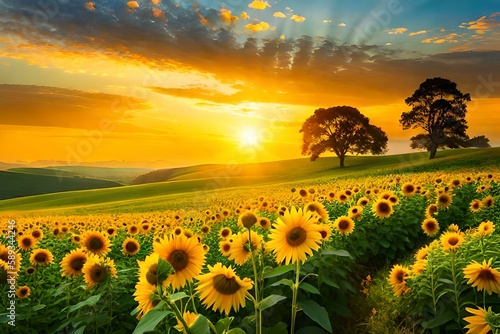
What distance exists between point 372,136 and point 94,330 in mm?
40956

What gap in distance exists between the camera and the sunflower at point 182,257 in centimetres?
289

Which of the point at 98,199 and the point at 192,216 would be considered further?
the point at 98,199

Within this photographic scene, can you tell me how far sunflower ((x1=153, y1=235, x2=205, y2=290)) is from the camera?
2889mm

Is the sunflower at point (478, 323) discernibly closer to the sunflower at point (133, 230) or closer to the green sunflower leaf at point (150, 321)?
the green sunflower leaf at point (150, 321)

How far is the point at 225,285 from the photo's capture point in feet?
9.21

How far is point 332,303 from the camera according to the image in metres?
5.46

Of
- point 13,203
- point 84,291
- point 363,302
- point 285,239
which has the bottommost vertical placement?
point 13,203

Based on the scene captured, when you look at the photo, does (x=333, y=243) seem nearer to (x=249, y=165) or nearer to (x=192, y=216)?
(x=192, y=216)

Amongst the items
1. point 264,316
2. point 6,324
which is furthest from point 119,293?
point 264,316

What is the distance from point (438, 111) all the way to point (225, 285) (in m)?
39.3

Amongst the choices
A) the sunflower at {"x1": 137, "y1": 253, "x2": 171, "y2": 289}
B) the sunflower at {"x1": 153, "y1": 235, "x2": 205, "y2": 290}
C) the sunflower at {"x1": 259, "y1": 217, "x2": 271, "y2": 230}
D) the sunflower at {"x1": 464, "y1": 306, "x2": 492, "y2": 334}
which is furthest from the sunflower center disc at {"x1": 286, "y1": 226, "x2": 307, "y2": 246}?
the sunflower at {"x1": 259, "y1": 217, "x2": 271, "y2": 230}

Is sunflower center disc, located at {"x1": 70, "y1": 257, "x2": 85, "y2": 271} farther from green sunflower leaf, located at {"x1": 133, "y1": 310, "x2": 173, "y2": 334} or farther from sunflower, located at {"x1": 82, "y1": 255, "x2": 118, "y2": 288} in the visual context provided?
green sunflower leaf, located at {"x1": 133, "y1": 310, "x2": 173, "y2": 334}

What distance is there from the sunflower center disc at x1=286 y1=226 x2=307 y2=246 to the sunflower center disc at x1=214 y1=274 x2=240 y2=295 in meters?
0.54

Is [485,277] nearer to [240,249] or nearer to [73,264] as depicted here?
[240,249]
